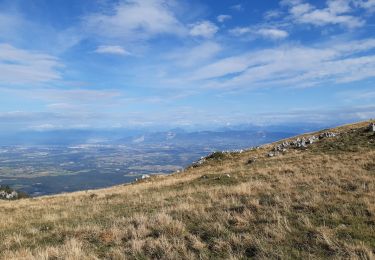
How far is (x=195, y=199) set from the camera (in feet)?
61.5

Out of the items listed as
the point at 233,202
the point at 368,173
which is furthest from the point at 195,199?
the point at 368,173

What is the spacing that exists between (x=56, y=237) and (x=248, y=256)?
751 cm

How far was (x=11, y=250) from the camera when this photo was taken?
1171cm

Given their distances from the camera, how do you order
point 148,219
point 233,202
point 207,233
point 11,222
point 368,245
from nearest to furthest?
point 368,245 → point 207,233 → point 148,219 → point 233,202 → point 11,222

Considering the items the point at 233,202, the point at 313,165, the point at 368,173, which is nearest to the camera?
the point at 233,202

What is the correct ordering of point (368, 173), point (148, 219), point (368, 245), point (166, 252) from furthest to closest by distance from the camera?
point (368, 173) → point (148, 219) → point (166, 252) → point (368, 245)

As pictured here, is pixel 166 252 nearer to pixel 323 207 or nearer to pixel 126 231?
pixel 126 231

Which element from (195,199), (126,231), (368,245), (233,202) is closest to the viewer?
(368,245)

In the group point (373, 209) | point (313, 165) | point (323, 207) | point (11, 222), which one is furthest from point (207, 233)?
point (313, 165)

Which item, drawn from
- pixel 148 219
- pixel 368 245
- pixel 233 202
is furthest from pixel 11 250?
pixel 368 245

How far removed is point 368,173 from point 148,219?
13.7 m

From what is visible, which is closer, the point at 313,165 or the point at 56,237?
the point at 56,237

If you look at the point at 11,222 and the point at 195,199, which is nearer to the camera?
the point at 11,222

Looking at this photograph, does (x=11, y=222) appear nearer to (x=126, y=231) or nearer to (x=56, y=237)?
(x=56, y=237)
